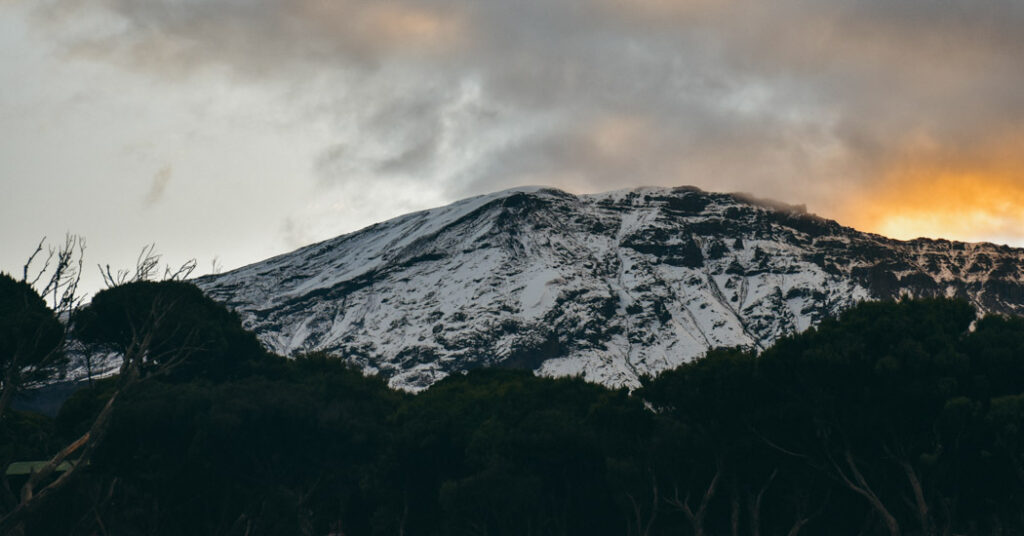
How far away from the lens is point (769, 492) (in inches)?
2571

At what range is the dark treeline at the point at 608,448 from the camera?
5322 centimetres

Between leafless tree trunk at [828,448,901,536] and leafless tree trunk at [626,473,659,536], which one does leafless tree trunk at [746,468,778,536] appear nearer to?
leafless tree trunk at [828,448,901,536]

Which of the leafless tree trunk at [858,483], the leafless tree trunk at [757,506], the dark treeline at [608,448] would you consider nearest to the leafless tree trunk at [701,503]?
the dark treeline at [608,448]

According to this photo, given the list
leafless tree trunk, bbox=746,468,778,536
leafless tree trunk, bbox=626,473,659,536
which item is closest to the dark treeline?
Result: leafless tree trunk, bbox=746,468,778,536

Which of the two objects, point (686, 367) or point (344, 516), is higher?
point (686, 367)

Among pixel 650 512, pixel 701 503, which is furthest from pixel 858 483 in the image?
pixel 650 512

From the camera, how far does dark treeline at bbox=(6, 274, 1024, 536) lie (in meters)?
53.2

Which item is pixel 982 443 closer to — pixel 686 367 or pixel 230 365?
pixel 686 367

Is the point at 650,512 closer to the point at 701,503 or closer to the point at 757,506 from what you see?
the point at 701,503

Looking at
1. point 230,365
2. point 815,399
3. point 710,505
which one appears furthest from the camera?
point 230,365

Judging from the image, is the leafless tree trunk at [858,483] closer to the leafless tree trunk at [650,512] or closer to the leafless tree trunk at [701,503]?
the leafless tree trunk at [701,503]

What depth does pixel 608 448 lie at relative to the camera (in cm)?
6956

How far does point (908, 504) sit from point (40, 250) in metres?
43.2

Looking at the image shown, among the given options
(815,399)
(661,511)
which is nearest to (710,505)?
(661,511)
